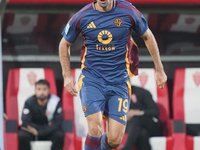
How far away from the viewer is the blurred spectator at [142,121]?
5418 mm

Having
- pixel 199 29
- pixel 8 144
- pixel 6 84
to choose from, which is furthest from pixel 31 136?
pixel 199 29

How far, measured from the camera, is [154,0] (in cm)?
539

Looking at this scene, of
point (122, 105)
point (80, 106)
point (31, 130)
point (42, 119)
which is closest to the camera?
point (122, 105)

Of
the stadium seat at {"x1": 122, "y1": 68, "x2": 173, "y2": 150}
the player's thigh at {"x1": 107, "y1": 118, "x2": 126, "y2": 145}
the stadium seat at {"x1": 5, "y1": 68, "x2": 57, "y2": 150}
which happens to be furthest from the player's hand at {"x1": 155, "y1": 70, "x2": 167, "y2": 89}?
the stadium seat at {"x1": 5, "y1": 68, "x2": 57, "y2": 150}

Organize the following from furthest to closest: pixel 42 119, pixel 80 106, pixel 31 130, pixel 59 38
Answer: pixel 59 38, pixel 80 106, pixel 42 119, pixel 31 130

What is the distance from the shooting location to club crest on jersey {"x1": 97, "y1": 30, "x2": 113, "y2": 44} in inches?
148

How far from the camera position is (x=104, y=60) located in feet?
12.5

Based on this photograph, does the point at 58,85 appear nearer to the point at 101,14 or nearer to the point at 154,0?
the point at 154,0

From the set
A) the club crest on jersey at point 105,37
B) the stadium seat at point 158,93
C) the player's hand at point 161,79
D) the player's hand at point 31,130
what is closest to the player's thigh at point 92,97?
the club crest on jersey at point 105,37

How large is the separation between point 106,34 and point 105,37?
0.09ft

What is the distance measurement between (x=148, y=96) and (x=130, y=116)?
1.22 feet

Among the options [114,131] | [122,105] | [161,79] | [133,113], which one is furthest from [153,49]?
[133,113]

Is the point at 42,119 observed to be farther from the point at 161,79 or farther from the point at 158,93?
the point at 161,79

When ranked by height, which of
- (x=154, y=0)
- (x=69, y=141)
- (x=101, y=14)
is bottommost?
(x=69, y=141)
